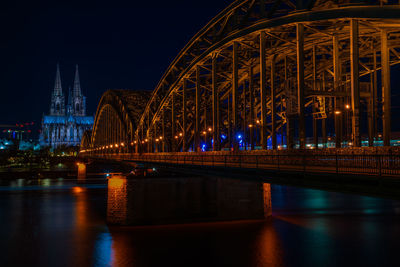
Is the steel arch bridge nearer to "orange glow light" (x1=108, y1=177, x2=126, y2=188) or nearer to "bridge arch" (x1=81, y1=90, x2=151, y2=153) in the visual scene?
"orange glow light" (x1=108, y1=177, x2=126, y2=188)

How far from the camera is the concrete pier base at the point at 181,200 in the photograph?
37.8m

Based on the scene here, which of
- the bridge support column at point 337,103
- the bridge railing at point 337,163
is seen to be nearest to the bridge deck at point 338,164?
the bridge railing at point 337,163

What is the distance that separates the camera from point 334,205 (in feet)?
178

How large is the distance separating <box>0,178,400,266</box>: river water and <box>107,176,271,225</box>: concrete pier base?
103 centimetres

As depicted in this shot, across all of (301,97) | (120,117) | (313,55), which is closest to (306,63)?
(313,55)

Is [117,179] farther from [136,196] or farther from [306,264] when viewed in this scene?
[306,264]

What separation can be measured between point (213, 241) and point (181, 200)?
6.59 metres

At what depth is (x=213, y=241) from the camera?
33.1 meters

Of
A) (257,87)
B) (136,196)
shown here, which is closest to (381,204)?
(257,87)

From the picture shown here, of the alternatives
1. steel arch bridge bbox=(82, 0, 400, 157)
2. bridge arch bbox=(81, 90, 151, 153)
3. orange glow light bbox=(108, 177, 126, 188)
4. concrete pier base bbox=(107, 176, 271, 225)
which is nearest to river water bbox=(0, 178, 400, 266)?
concrete pier base bbox=(107, 176, 271, 225)

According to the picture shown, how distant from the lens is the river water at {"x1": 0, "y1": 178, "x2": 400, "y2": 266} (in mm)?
29188

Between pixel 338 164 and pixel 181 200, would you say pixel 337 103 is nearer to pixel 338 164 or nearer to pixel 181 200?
pixel 338 164

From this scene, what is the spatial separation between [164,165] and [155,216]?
4471 millimetres

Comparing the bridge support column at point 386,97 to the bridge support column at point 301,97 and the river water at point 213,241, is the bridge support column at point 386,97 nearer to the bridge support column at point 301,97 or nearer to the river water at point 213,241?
the bridge support column at point 301,97
